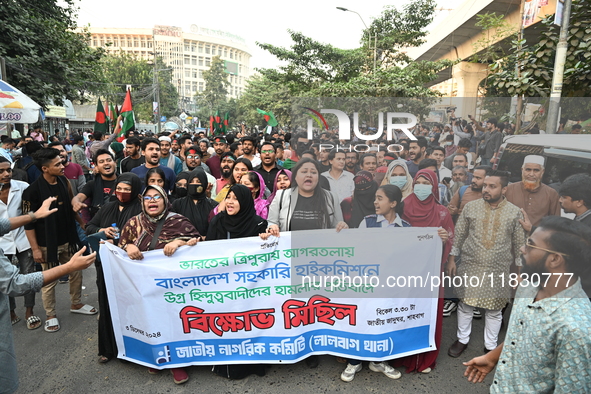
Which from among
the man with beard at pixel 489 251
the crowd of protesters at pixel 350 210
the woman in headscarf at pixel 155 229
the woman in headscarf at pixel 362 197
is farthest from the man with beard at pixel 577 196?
the woman in headscarf at pixel 155 229

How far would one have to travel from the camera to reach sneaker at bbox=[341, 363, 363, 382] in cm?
288

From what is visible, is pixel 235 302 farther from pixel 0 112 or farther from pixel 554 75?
pixel 0 112

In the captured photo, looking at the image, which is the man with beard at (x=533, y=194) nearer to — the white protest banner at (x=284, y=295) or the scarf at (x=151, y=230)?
the white protest banner at (x=284, y=295)

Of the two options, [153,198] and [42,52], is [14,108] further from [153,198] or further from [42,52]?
[42,52]

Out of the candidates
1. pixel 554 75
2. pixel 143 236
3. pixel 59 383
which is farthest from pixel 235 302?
pixel 554 75

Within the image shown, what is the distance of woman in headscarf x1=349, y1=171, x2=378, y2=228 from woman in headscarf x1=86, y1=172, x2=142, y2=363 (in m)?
1.95

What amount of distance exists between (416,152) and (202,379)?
2813 mm

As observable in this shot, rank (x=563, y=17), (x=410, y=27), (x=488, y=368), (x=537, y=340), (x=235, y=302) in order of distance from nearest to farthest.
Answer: (x=537, y=340), (x=488, y=368), (x=235, y=302), (x=563, y=17), (x=410, y=27)

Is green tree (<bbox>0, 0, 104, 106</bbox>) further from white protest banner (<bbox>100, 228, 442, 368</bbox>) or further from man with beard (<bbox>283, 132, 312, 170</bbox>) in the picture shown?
white protest banner (<bbox>100, 228, 442, 368</bbox>)

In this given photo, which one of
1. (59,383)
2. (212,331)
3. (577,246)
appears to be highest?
(577,246)

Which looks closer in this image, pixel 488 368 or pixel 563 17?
pixel 488 368

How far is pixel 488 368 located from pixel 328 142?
2.45 m

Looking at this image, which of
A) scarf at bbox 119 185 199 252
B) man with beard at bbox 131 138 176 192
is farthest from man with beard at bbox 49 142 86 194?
scarf at bbox 119 185 199 252

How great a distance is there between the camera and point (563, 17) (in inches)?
205
